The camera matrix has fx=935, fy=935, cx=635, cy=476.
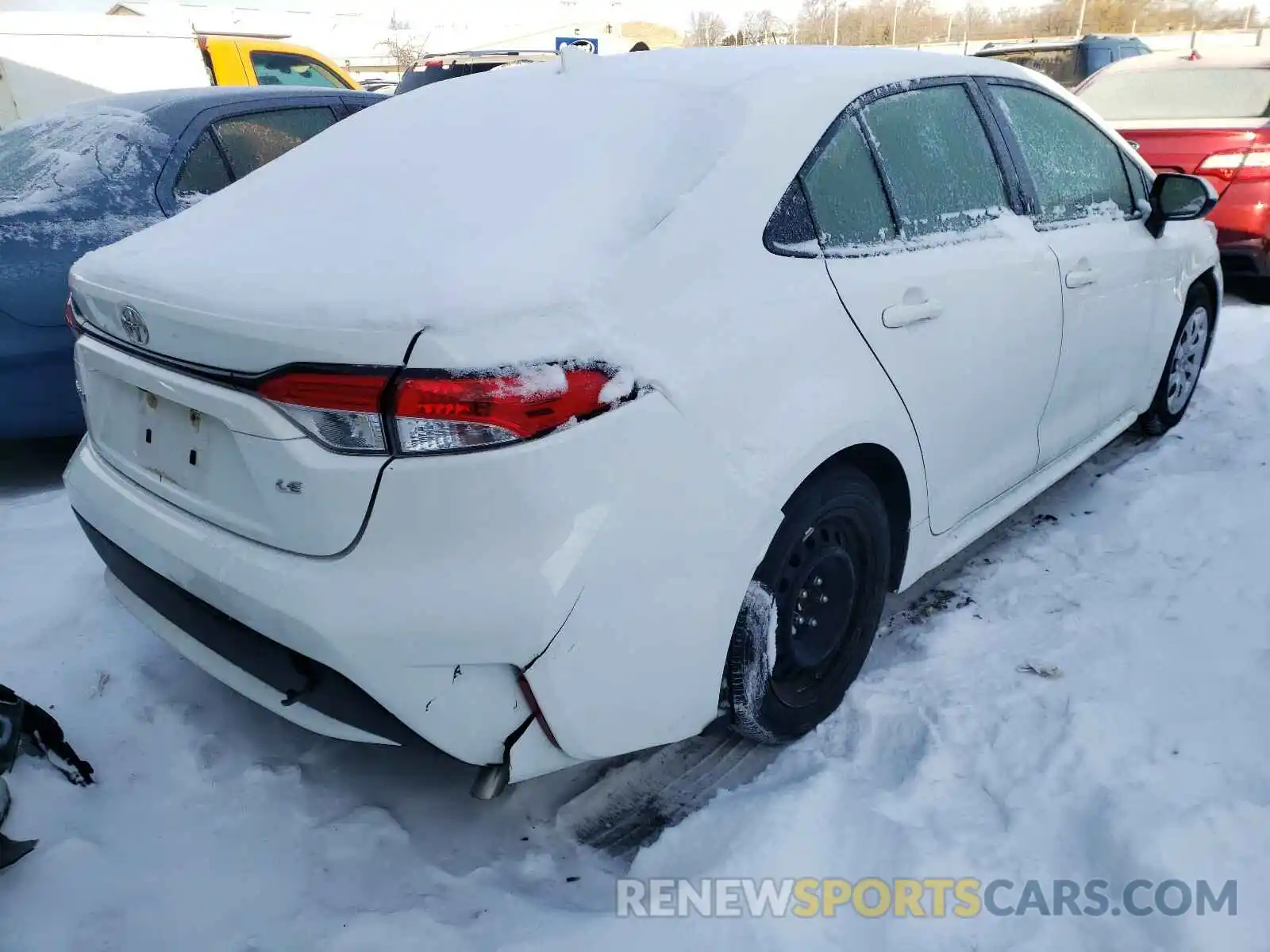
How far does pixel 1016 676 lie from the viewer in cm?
251

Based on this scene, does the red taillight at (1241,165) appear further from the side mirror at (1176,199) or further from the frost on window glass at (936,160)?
the frost on window glass at (936,160)

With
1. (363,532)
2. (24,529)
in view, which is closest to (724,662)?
(363,532)

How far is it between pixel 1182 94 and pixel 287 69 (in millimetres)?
8240

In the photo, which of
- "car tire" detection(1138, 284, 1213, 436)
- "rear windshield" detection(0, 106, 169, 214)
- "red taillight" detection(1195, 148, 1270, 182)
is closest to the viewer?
"rear windshield" detection(0, 106, 169, 214)

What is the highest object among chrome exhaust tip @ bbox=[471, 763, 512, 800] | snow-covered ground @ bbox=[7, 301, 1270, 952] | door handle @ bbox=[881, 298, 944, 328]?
door handle @ bbox=[881, 298, 944, 328]

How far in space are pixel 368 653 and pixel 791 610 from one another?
0.98 m

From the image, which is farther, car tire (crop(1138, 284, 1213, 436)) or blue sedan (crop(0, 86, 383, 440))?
car tire (crop(1138, 284, 1213, 436))

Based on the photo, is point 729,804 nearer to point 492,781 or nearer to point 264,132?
point 492,781

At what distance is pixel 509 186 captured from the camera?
6.26ft

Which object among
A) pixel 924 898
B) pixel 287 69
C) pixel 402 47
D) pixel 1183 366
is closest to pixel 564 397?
pixel 924 898

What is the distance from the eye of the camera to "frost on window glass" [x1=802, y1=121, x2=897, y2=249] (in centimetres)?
212

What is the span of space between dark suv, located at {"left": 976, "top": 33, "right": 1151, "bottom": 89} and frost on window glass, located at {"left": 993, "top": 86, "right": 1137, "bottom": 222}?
34.5ft

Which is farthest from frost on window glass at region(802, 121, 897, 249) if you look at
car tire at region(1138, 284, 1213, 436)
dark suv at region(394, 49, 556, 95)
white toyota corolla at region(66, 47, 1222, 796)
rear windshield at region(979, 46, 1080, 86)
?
rear windshield at region(979, 46, 1080, 86)

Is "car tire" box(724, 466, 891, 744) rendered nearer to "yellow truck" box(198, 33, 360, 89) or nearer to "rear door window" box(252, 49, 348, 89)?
"yellow truck" box(198, 33, 360, 89)
